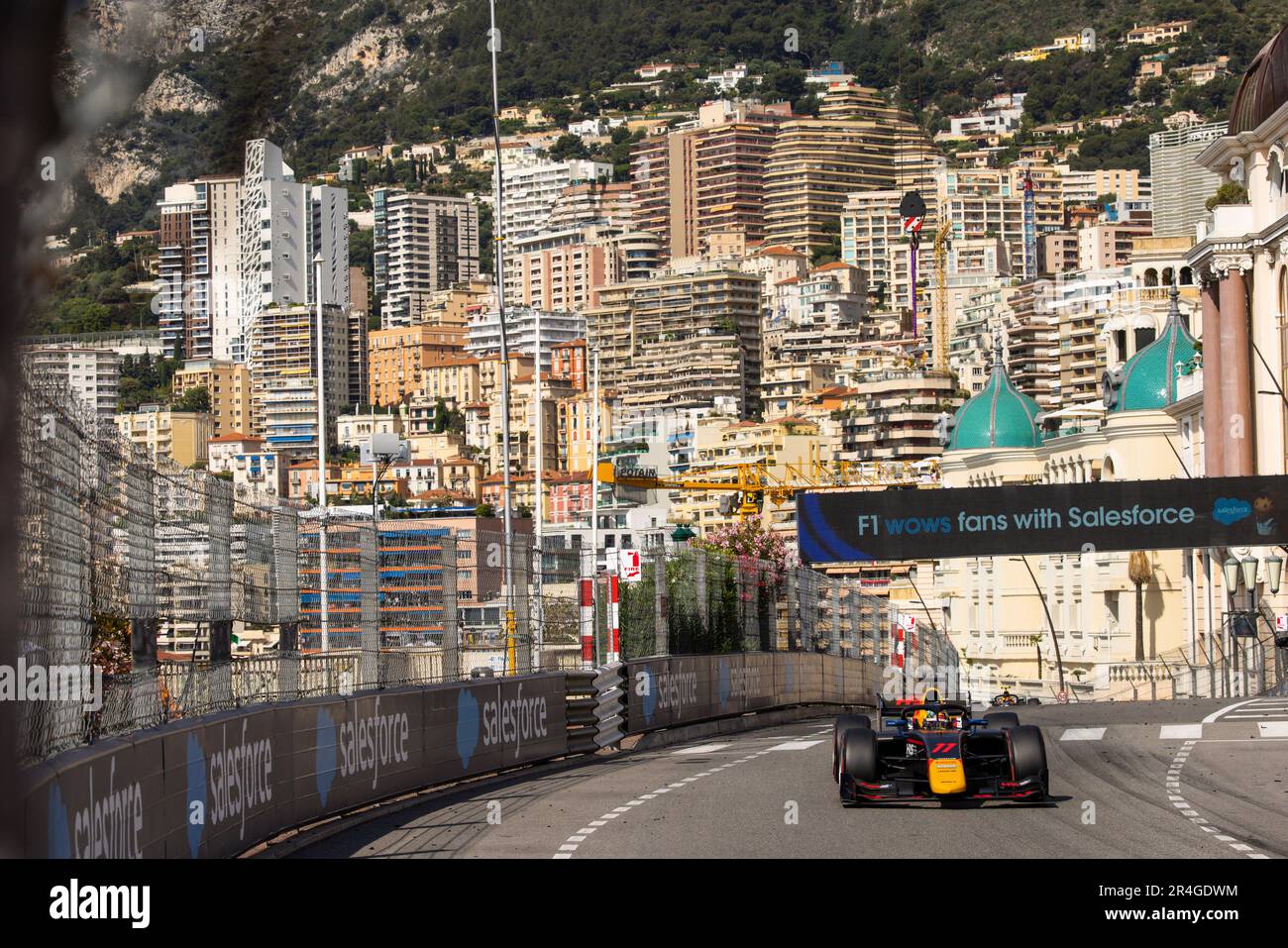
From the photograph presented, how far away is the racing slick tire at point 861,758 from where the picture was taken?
17969 mm

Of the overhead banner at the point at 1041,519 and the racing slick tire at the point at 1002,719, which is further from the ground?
the overhead banner at the point at 1041,519

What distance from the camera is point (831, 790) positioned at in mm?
19906

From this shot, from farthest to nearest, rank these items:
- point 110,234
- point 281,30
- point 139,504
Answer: point 139,504, point 110,234, point 281,30

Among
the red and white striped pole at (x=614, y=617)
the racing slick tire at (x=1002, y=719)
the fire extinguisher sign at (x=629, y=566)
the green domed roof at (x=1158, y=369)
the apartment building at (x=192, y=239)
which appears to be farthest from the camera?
the green domed roof at (x=1158, y=369)

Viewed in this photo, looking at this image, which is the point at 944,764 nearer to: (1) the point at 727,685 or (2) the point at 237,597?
(2) the point at 237,597

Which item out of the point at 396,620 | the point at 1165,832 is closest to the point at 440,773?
the point at 396,620

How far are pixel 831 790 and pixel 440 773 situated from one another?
358cm

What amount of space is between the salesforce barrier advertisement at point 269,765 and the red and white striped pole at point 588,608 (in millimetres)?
1906

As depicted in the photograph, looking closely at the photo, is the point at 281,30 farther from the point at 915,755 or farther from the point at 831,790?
the point at 831,790

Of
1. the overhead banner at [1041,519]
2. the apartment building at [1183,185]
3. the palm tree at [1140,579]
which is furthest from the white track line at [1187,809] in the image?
the apartment building at [1183,185]

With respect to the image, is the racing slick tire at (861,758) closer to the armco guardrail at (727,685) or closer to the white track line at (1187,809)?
the white track line at (1187,809)

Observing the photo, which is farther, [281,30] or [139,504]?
[139,504]

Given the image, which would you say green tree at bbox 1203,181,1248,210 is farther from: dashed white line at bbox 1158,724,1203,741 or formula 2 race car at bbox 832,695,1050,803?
formula 2 race car at bbox 832,695,1050,803

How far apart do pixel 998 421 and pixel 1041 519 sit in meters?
52.3
